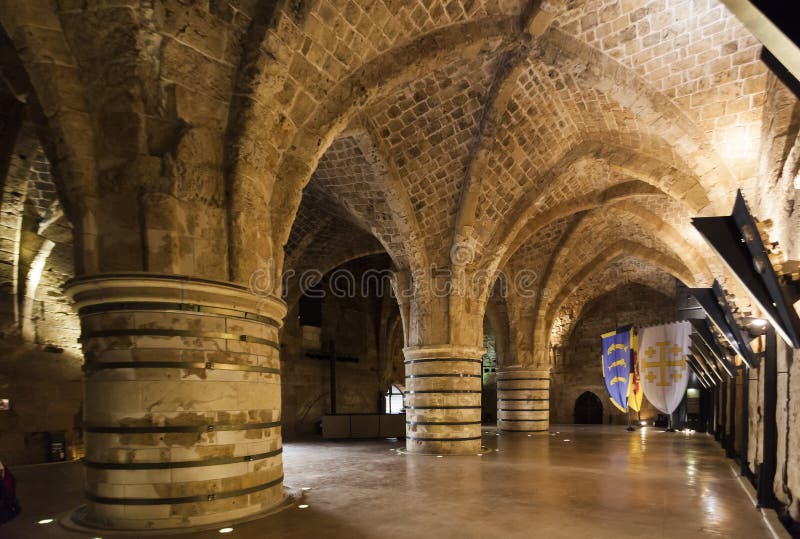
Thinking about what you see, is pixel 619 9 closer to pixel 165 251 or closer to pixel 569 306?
pixel 165 251

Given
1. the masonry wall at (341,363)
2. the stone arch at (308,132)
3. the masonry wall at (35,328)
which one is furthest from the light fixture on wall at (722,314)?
the masonry wall at (341,363)

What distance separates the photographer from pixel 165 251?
478 cm

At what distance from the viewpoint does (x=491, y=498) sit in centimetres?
593

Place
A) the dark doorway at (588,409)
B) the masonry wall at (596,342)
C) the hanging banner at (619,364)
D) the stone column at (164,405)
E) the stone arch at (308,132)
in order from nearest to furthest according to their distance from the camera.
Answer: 1. the stone column at (164,405)
2. the stone arch at (308,132)
3. the hanging banner at (619,364)
4. the masonry wall at (596,342)
5. the dark doorway at (588,409)

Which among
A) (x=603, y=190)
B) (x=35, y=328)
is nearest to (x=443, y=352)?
(x=603, y=190)

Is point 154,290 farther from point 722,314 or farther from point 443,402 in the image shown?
point 443,402

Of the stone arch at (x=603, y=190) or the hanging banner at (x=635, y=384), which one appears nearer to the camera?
the stone arch at (x=603, y=190)

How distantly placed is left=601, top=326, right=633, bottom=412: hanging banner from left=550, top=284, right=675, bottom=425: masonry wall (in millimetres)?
4351

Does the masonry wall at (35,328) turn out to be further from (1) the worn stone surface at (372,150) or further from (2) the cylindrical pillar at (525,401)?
(2) the cylindrical pillar at (525,401)

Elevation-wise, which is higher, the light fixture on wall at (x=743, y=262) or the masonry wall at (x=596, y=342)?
the light fixture on wall at (x=743, y=262)

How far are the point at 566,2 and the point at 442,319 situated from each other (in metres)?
5.46

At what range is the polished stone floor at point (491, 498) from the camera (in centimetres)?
464

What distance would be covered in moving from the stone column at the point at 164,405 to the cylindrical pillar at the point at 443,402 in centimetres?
549

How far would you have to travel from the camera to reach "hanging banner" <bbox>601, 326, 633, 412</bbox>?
53.7 ft
